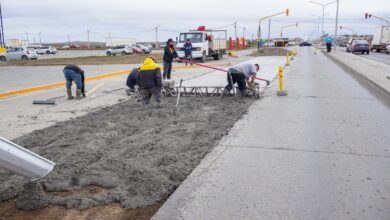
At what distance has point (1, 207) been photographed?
399cm

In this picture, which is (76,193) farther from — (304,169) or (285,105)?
(285,105)

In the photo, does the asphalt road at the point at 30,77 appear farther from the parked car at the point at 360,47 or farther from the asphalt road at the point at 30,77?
the parked car at the point at 360,47

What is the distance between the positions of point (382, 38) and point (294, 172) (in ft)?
164

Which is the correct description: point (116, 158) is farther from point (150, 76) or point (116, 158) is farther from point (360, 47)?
point (360, 47)

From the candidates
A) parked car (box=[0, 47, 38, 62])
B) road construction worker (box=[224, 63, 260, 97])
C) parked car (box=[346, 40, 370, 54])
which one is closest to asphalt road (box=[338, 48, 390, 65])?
parked car (box=[346, 40, 370, 54])

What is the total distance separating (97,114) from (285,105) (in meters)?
5.04

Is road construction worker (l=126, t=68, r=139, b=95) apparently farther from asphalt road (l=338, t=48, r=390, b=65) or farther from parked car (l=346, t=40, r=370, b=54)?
parked car (l=346, t=40, r=370, b=54)

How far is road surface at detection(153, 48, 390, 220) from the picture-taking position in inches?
150

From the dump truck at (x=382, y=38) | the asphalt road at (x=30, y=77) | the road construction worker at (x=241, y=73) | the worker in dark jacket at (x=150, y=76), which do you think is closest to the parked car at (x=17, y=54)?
the asphalt road at (x=30, y=77)

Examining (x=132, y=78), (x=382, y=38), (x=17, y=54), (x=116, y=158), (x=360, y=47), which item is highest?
(x=382, y=38)

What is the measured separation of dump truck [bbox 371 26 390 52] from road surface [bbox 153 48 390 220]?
44.5 m

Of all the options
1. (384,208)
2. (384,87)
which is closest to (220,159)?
(384,208)

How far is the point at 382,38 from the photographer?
47750 millimetres

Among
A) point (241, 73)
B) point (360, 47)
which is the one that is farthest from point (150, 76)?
point (360, 47)
